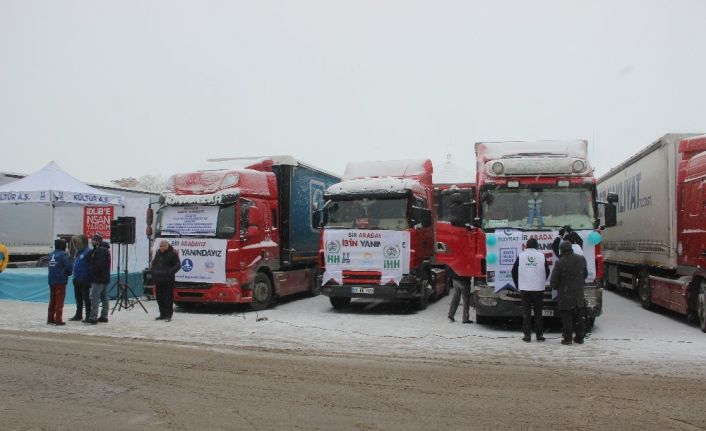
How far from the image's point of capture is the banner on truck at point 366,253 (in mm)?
13531

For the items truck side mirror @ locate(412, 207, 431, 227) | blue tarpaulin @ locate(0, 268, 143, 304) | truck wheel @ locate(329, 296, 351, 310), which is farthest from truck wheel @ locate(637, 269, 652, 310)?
blue tarpaulin @ locate(0, 268, 143, 304)

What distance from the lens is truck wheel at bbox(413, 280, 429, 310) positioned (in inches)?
562

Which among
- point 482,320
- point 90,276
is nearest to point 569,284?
point 482,320

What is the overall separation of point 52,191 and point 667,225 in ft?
53.4

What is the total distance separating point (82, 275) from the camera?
11961 mm

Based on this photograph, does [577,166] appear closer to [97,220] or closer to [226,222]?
[226,222]

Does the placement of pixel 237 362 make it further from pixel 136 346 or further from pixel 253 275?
pixel 253 275

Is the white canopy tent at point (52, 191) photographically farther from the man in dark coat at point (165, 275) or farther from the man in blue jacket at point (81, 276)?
the man in dark coat at point (165, 275)

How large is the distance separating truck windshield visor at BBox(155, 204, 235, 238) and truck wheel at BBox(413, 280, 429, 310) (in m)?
4.65

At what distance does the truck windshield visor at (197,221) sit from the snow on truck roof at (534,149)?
5802mm

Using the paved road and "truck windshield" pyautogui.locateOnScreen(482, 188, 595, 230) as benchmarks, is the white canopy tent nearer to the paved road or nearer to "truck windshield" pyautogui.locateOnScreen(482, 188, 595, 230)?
the paved road

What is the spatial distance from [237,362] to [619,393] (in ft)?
15.6

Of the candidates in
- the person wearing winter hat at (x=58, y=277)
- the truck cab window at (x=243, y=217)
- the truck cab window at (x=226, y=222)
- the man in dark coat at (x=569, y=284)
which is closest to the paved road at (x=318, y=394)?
the man in dark coat at (x=569, y=284)

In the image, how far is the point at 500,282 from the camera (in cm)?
1091
